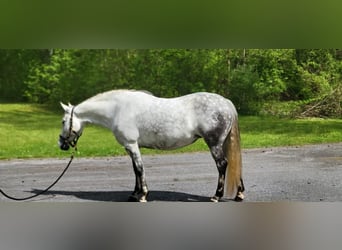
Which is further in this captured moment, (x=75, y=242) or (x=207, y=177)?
(x=207, y=177)

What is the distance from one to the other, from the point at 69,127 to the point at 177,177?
1025 millimetres

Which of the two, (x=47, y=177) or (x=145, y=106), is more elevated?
(x=145, y=106)

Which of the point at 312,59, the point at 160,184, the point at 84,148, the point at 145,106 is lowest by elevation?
the point at 160,184

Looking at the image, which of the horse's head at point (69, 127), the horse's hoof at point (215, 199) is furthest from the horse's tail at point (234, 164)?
the horse's head at point (69, 127)

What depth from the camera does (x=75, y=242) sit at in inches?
151

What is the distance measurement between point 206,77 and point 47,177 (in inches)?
64.1

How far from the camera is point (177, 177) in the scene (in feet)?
14.5

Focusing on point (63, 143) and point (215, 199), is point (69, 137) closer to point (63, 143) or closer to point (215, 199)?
point (63, 143)

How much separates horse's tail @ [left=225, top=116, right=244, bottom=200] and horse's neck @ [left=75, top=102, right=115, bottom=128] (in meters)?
1.03

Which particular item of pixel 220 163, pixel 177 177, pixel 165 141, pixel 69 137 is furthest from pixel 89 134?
pixel 220 163

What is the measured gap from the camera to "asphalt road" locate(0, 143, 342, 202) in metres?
4.38
